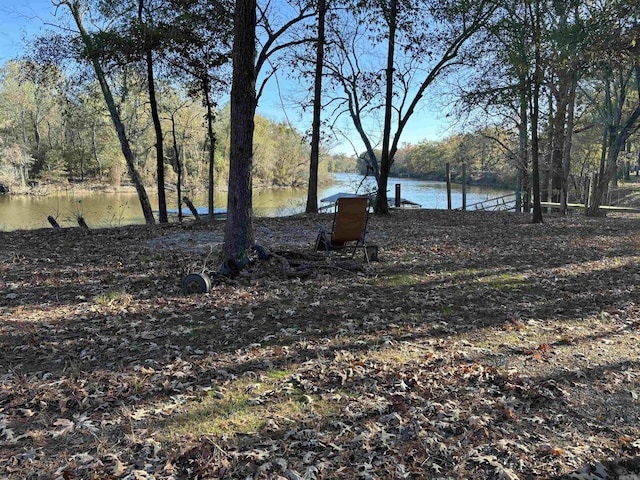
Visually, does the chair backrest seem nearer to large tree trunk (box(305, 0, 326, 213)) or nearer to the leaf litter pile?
the leaf litter pile

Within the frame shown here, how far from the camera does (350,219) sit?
5.83 meters

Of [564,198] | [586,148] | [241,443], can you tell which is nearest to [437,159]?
[586,148]

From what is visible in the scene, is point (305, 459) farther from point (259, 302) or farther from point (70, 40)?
point (70, 40)

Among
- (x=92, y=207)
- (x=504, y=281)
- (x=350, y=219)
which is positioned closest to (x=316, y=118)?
(x=350, y=219)

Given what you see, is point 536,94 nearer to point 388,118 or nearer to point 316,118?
point 388,118

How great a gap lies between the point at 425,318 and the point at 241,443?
2.43 meters

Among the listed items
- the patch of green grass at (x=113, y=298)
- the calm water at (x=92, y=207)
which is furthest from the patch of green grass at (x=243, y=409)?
the calm water at (x=92, y=207)

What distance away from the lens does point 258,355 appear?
3.27 meters

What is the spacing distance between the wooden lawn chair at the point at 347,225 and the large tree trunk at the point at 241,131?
1.16 meters

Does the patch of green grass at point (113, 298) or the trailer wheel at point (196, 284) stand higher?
the trailer wheel at point (196, 284)

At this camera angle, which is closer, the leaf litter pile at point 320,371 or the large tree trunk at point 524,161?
the leaf litter pile at point 320,371

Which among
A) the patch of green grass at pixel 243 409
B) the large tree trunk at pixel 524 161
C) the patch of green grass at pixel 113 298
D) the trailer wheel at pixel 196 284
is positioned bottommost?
the patch of green grass at pixel 243 409

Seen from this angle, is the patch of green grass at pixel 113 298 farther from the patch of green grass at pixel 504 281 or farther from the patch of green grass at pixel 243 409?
the patch of green grass at pixel 504 281

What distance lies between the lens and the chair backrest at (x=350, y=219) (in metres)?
5.65
